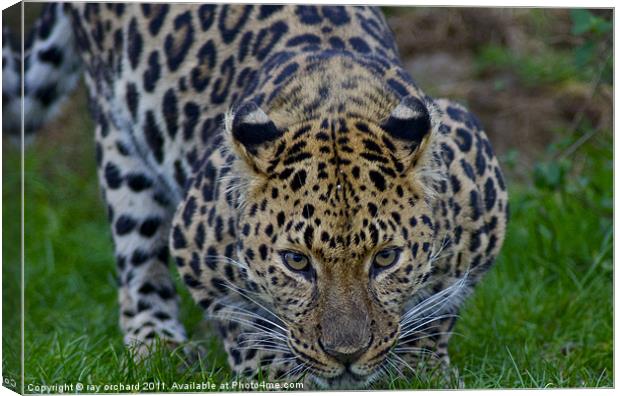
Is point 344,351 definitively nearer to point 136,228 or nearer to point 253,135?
point 253,135

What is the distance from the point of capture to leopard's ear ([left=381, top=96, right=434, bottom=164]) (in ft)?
16.5

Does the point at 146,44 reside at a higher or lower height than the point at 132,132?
higher

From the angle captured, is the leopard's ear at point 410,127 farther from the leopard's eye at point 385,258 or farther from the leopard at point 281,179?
the leopard's eye at point 385,258

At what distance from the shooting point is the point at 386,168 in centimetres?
509

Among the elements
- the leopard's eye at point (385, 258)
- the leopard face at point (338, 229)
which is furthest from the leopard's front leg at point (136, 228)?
the leopard's eye at point (385, 258)

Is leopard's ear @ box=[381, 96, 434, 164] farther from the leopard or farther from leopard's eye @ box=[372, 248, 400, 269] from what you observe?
leopard's eye @ box=[372, 248, 400, 269]

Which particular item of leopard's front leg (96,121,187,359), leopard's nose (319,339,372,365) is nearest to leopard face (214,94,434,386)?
leopard's nose (319,339,372,365)

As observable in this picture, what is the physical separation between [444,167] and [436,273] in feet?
1.55

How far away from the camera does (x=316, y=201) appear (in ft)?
16.3

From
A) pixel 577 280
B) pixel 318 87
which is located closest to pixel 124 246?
pixel 318 87

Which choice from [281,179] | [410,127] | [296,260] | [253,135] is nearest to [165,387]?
[296,260]

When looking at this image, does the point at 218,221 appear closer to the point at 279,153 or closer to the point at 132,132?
the point at 279,153

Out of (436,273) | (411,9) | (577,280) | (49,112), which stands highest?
(411,9)

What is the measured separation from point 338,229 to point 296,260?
8.8 inches
